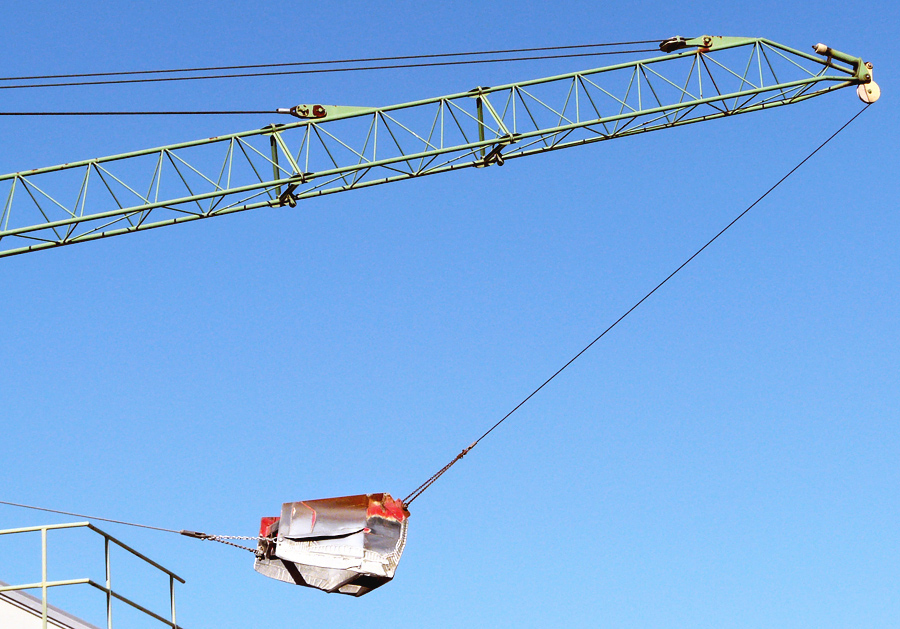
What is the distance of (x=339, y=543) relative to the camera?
83.7 ft

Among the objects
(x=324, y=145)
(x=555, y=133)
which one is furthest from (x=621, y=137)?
(x=324, y=145)

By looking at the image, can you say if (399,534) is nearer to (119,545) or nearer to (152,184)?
(119,545)

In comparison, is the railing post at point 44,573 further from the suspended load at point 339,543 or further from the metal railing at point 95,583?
Result: the suspended load at point 339,543

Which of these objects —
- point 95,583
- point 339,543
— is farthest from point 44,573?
point 339,543

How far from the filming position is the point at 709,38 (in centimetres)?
3638

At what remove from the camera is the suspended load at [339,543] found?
25.5 meters

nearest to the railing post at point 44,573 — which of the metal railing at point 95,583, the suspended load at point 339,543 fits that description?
the metal railing at point 95,583

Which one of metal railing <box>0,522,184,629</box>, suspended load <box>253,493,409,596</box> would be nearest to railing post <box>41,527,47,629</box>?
metal railing <box>0,522,184,629</box>

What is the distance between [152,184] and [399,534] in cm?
1422

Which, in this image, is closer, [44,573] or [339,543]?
[44,573]

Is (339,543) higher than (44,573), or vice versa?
(339,543)

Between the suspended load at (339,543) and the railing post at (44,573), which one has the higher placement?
the suspended load at (339,543)

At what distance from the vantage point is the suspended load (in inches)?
1002

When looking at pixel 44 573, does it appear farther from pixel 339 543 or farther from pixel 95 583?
pixel 339 543
